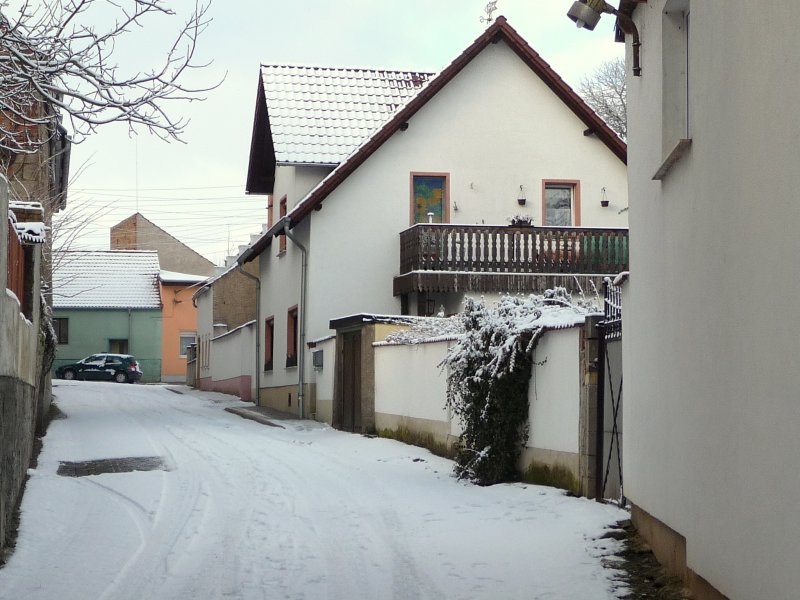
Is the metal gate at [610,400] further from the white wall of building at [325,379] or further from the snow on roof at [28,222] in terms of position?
the white wall of building at [325,379]

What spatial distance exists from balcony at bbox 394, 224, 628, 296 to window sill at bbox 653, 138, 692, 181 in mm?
16578

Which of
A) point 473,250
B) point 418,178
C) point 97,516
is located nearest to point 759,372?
point 97,516

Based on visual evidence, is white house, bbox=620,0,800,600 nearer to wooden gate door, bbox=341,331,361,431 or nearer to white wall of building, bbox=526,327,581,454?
white wall of building, bbox=526,327,581,454

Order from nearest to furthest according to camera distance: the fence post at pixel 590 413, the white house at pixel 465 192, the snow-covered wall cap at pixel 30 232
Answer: the fence post at pixel 590 413
the snow-covered wall cap at pixel 30 232
the white house at pixel 465 192

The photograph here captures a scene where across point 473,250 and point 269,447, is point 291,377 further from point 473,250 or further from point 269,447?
point 269,447

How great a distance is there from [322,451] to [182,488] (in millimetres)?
4944

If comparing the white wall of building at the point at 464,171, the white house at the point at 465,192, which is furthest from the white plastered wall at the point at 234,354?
the white wall of building at the point at 464,171

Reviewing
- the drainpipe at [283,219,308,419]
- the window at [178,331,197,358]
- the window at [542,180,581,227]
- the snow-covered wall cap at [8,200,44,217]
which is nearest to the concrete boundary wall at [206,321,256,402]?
the drainpipe at [283,219,308,419]

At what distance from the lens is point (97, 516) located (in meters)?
11.1

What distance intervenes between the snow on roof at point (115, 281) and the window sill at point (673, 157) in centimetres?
5172

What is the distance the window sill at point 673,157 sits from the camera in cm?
784

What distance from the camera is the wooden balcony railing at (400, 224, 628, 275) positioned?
83.5 ft

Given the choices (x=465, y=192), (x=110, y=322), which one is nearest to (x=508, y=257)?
(x=465, y=192)

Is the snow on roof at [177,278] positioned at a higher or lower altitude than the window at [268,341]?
higher
